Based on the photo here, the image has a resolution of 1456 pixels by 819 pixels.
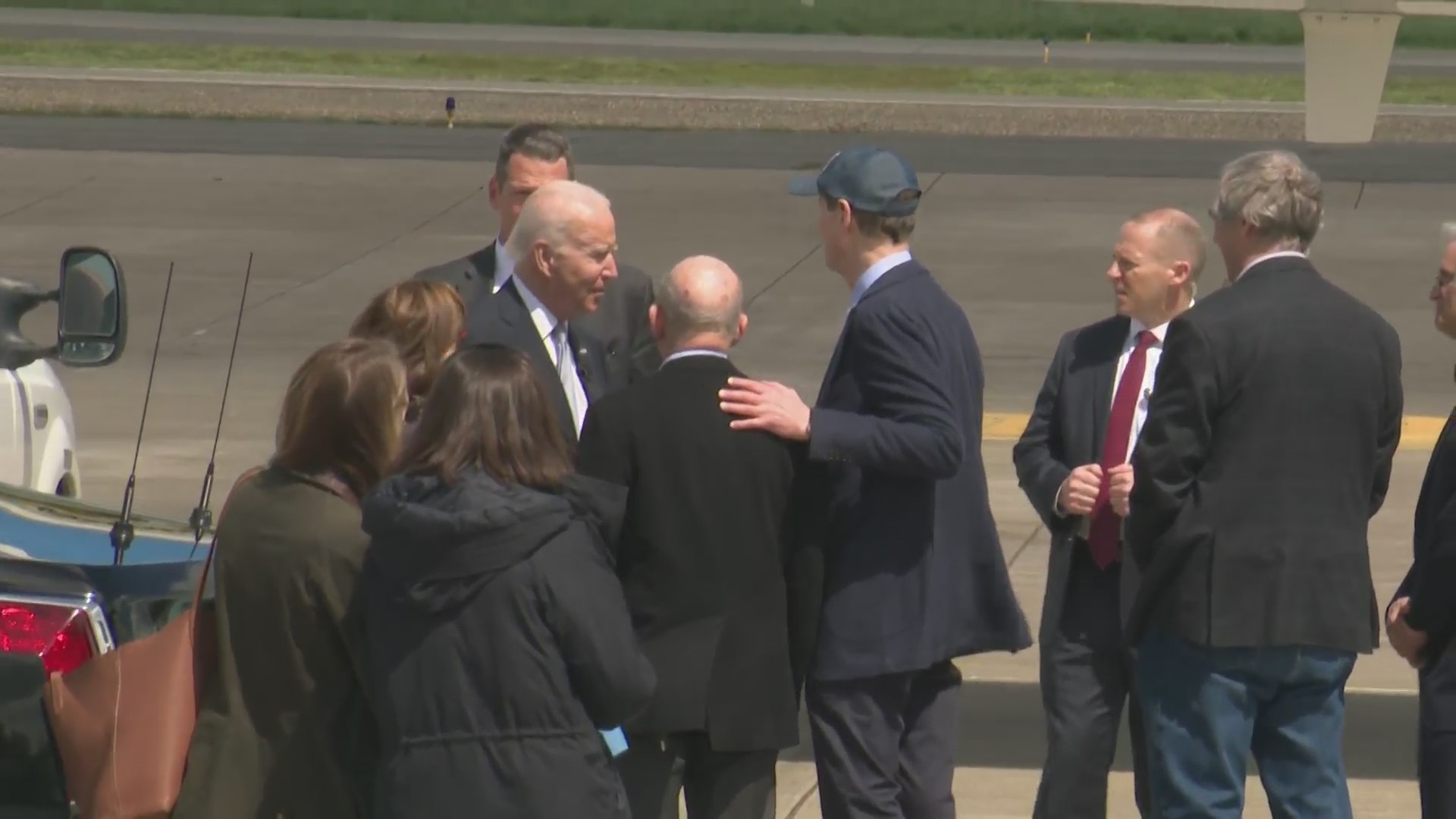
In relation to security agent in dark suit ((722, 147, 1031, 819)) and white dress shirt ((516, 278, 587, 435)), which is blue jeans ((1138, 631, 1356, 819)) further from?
white dress shirt ((516, 278, 587, 435))

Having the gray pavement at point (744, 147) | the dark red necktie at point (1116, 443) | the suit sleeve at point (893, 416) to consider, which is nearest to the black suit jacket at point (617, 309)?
the suit sleeve at point (893, 416)

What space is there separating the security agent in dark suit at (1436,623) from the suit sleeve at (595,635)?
1651mm

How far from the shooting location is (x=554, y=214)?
16.1 ft

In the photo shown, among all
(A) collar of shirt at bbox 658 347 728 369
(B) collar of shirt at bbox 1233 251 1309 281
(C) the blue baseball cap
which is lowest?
(A) collar of shirt at bbox 658 347 728 369

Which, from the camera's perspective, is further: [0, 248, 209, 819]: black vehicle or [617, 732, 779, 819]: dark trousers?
[617, 732, 779, 819]: dark trousers

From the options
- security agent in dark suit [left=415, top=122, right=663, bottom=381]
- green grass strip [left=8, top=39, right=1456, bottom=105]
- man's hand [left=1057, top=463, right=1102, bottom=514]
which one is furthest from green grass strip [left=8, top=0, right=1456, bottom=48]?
man's hand [left=1057, top=463, right=1102, bottom=514]

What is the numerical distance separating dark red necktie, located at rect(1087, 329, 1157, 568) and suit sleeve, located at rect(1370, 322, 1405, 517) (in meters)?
0.62

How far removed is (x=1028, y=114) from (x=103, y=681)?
2302cm

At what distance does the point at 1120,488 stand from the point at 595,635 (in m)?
1.83

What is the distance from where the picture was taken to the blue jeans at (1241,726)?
4.77 m

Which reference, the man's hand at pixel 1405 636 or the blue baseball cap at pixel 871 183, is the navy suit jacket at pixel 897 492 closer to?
the blue baseball cap at pixel 871 183

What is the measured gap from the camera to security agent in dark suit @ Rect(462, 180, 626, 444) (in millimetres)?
4930

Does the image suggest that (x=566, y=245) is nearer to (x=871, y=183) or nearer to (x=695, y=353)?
(x=695, y=353)

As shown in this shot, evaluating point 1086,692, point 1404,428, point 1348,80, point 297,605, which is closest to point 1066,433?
point 1086,692
